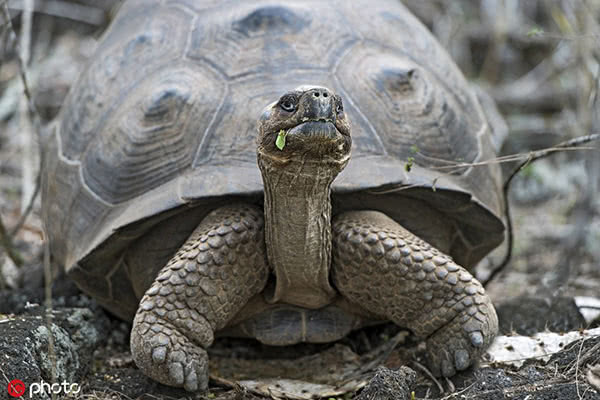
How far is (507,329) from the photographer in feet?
11.1

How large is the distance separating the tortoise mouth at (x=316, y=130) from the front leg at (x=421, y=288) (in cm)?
61

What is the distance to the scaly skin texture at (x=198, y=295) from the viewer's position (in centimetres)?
286

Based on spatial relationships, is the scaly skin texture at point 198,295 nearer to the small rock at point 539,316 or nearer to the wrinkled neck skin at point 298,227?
the wrinkled neck skin at point 298,227

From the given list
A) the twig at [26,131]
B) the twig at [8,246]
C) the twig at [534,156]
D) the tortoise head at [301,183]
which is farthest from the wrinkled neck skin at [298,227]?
the twig at [26,131]

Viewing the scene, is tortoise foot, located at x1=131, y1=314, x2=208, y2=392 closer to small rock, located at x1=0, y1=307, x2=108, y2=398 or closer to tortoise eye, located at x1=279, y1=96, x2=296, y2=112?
small rock, located at x1=0, y1=307, x2=108, y2=398

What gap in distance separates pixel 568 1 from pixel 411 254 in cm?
263

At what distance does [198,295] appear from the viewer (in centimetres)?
296

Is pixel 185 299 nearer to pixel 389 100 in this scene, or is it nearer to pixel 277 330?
pixel 277 330

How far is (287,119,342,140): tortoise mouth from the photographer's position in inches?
98.7

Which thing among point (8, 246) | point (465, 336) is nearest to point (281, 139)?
point (465, 336)

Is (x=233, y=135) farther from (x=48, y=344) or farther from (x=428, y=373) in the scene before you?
(x=428, y=373)

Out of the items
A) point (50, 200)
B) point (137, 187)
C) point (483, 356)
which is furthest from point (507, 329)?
point (50, 200)

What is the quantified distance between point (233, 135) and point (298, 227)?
547 millimetres

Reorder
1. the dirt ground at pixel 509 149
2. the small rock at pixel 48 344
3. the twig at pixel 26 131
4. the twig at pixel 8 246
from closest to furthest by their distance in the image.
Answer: the small rock at pixel 48 344
the dirt ground at pixel 509 149
the twig at pixel 8 246
the twig at pixel 26 131
